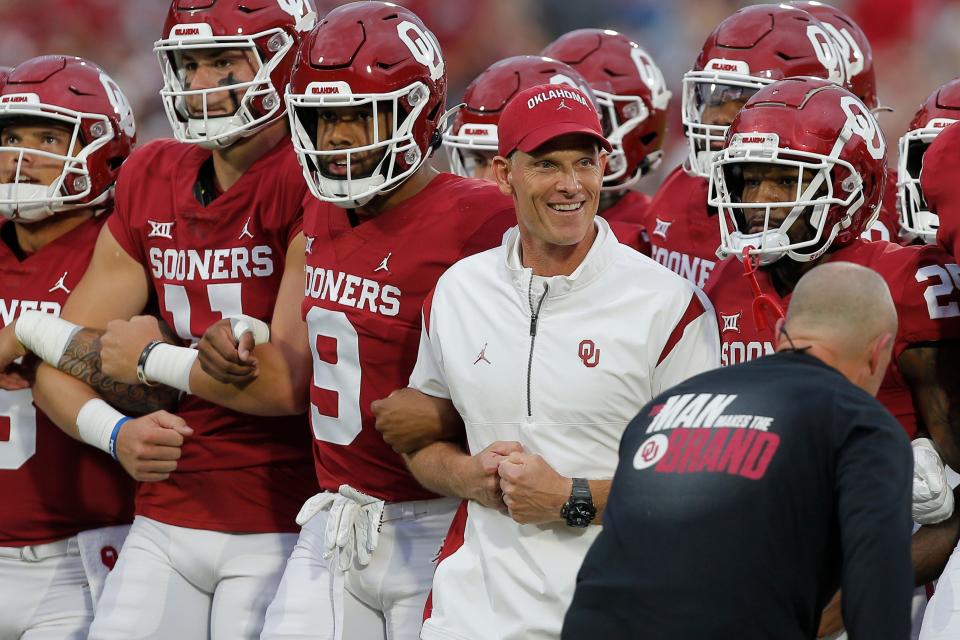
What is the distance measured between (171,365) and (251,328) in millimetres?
291

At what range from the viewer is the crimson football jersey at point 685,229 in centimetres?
451

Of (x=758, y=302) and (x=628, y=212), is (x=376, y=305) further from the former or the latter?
(x=628, y=212)

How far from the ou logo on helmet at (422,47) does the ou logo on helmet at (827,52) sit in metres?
1.27

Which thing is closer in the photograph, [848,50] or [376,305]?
[376,305]

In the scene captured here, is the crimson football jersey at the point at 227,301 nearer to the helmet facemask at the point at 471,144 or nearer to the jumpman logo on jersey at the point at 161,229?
the jumpman logo on jersey at the point at 161,229

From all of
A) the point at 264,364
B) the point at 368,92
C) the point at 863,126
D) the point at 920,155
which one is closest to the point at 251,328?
the point at 264,364

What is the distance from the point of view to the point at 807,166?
3.44 meters

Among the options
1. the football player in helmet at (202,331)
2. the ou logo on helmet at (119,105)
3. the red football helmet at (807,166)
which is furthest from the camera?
the ou logo on helmet at (119,105)

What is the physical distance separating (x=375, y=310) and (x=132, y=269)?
1.05 metres

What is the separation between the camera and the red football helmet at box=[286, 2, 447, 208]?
150 inches

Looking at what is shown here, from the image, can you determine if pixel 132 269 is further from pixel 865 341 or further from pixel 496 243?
pixel 865 341

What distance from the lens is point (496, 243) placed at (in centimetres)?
376

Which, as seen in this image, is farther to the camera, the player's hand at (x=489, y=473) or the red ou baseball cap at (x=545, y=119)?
the red ou baseball cap at (x=545, y=119)

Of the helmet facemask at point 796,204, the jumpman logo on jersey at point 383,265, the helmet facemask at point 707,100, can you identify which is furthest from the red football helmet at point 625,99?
the helmet facemask at point 796,204
